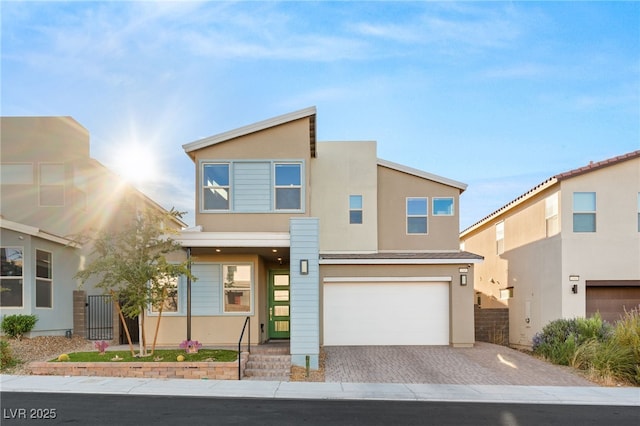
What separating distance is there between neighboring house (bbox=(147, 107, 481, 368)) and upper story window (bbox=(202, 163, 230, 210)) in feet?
0.10

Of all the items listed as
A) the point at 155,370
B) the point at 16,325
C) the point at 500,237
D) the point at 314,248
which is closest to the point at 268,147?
the point at 314,248

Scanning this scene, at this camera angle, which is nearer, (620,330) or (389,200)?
(620,330)

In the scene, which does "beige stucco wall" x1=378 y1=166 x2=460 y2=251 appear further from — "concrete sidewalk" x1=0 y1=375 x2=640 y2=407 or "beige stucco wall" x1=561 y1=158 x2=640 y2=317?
"concrete sidewalk" x1=0 y1=375 x2=640 y2=407

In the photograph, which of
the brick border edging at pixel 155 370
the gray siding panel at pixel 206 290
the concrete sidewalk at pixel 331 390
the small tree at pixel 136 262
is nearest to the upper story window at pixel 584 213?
the concrete sidewalk at pixel 331 390

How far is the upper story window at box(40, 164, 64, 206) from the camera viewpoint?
1945 cm

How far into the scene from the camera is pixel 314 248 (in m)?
13.3

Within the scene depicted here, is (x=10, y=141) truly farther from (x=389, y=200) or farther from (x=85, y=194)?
(x=389, y=200)

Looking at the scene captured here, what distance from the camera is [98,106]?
57.4ft

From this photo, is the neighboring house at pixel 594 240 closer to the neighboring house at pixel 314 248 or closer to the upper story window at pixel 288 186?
the neighboring house at pixel 314 248

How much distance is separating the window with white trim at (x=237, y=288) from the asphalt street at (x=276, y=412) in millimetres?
5624

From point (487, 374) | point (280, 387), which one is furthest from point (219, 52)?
point (487, 374)

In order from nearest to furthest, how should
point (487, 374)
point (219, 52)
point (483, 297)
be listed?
point (487, 374)
point (219, 52)
point (483, 297)

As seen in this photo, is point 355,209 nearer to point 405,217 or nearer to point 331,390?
point 405,217

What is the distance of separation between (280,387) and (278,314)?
6014 mm
